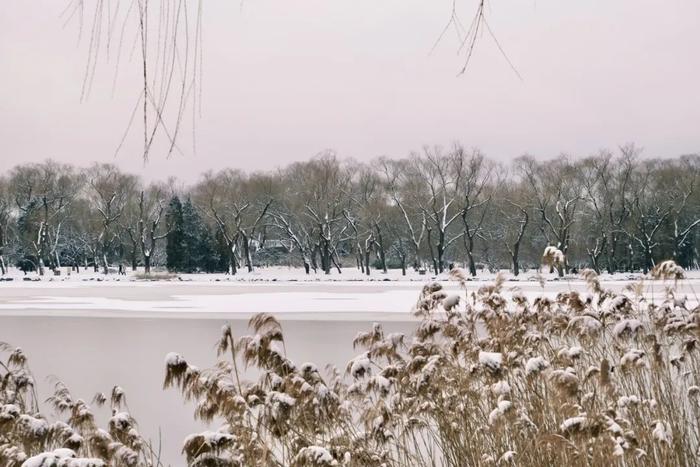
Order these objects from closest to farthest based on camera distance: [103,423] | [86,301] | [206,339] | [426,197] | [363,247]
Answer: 1. [103,423]
2. [206,339]
3. [86,301]
4. [426,197]
5. [363,247]

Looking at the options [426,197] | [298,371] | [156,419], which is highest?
[426,197]

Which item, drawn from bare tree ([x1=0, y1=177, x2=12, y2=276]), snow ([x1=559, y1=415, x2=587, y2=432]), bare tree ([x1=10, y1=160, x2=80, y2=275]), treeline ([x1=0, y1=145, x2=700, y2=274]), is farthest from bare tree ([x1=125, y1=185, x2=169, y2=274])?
snow ([x1=559, y1=415, x2=587, y2=432])

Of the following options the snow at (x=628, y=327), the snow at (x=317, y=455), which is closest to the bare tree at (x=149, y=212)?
the snow at (x=628, y=327)

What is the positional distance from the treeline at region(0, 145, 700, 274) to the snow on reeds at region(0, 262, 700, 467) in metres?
52.9

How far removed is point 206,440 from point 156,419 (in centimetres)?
606

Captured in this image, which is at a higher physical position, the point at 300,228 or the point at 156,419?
the point at 300,228

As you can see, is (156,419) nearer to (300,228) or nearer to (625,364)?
(625,364)

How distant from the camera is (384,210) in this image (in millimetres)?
65625

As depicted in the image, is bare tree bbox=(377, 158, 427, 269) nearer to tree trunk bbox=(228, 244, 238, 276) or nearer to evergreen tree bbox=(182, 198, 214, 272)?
tree trunk bbox=(228, 244, 238, 276)

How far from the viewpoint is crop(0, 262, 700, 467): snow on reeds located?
3.92 metres

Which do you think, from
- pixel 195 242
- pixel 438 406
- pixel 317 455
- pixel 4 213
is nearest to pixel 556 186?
pixel 195 242

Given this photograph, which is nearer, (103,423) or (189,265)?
(103,423)

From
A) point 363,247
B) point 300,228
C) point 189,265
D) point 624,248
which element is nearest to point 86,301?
point 189,265

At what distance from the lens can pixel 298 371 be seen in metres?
4.85
